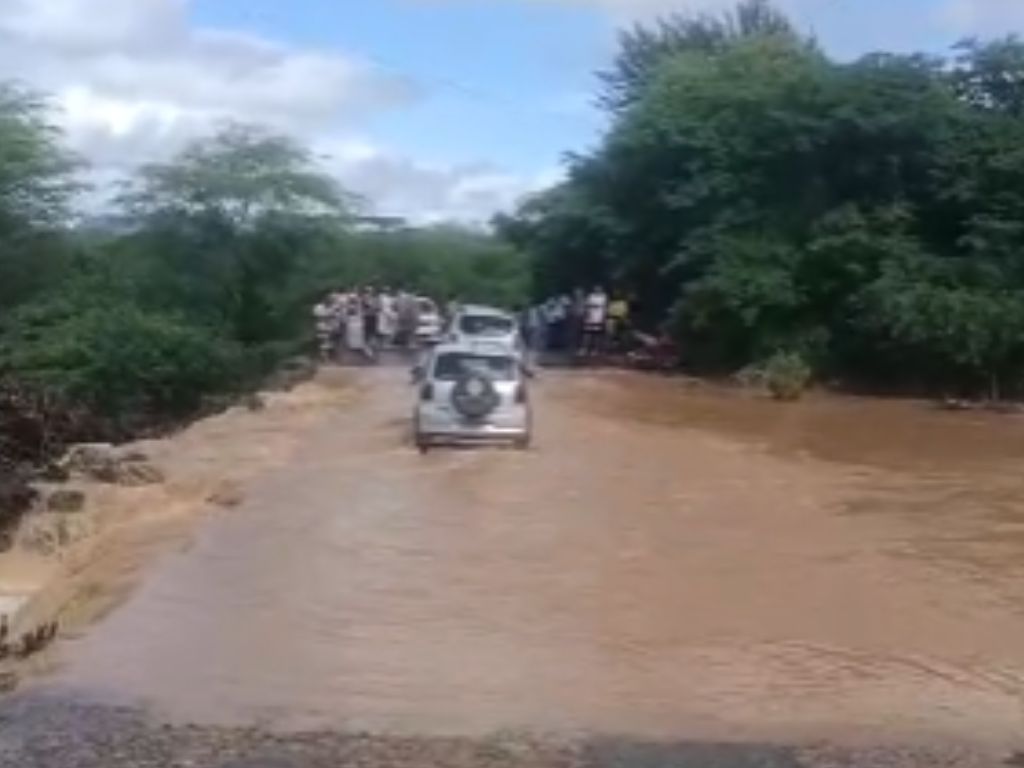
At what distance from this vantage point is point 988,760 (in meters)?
10.7

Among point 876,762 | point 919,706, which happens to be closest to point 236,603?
point 919,706

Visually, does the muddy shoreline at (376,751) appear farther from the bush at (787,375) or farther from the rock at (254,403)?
the bush at (787,375)

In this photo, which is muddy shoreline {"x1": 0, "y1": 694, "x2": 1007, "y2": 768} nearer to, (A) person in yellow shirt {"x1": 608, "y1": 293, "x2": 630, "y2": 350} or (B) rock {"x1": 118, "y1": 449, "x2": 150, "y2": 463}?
(B) rock {"x1": 118, "y1": 449, "x2": 150, "y2": 463}

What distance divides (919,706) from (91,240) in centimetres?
3215

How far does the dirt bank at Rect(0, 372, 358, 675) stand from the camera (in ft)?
54.5

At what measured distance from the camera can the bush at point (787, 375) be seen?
1517 inches

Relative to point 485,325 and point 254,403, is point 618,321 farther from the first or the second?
point 254,403

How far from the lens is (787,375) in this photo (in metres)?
39.1

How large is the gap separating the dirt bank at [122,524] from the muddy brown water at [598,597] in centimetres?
32

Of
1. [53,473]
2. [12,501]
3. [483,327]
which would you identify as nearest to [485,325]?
[483,327]

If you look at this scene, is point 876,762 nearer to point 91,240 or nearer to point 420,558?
point 420,558

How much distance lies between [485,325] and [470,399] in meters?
15.1

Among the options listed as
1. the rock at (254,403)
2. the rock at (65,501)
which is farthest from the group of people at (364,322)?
the rock at (65,501)

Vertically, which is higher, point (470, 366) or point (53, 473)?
point (470, 366)
